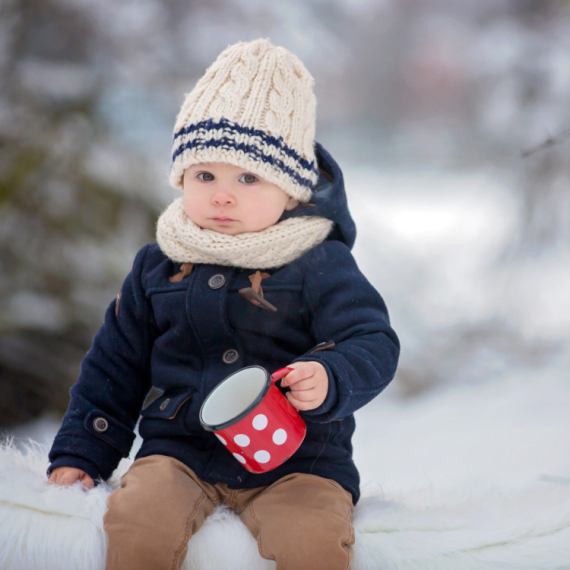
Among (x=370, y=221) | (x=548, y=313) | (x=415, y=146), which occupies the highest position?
(x=415, y=146)

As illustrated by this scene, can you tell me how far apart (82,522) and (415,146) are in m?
1.72

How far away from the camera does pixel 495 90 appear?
215cm

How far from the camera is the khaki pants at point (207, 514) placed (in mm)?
826

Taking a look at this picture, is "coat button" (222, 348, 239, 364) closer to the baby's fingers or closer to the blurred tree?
the baby's fingers

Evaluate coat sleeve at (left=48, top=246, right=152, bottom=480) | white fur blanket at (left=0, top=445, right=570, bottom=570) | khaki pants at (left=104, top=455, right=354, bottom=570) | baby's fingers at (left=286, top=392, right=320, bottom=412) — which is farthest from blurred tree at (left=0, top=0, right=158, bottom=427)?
baby's fingers at (left=286, top=392, right=320, bottom=412)

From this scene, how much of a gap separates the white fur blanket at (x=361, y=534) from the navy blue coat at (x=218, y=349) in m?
0.08

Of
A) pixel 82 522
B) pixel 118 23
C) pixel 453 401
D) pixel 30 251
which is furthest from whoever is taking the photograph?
pixel 118 23

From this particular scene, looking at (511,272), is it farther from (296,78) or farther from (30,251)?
(30,251)

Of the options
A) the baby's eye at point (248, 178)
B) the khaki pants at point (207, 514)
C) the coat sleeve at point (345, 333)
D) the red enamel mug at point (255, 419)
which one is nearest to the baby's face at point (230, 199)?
the baby's eye at point (248, 178)

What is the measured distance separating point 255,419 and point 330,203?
1.41ft

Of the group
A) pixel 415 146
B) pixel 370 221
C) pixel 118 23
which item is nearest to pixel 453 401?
pixel 370 221

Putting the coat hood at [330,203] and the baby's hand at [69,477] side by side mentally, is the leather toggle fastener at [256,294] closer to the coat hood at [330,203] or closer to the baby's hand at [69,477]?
the coat hood at [330,203]

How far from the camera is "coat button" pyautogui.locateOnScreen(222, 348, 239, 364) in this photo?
100cm

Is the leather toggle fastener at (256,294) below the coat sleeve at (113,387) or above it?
above
